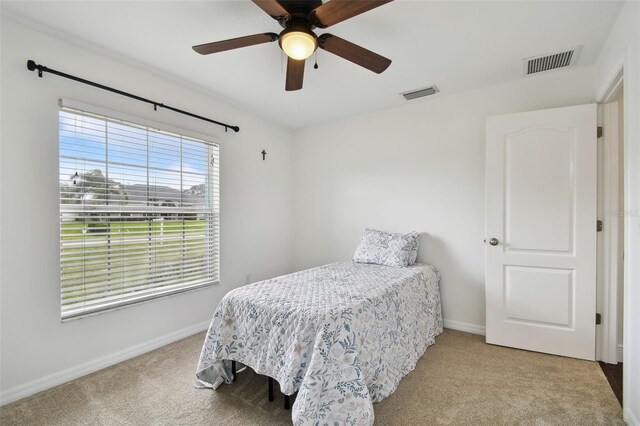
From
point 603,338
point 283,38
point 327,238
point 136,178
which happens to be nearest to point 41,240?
point 136,178

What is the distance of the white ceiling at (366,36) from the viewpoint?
1.83 m

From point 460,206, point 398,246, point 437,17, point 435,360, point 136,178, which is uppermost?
point 437,17

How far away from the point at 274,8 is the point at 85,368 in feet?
8.97

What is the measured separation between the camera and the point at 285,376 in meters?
1.66

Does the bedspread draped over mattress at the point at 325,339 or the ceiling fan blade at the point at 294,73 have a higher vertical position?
the ceiling fan blade at the point at 294,73

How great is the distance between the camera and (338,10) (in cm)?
147

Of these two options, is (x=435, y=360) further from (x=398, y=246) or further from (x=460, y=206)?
(x=460, y=206)

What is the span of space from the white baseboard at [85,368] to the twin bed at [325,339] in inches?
31.1

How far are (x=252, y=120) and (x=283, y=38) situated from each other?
207cm

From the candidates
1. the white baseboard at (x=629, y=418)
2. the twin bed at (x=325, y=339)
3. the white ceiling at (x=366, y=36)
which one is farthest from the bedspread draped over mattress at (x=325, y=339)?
the white ceiling at (x=366, y=36)

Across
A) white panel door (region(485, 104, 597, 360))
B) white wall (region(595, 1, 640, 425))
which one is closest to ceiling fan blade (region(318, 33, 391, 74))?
white wall (region(595, 1, 640, 425))

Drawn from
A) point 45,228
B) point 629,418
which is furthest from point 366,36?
point 629,418

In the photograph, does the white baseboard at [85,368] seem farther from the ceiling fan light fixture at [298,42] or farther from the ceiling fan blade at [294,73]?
the ceiling fan light fixture at [298,42]

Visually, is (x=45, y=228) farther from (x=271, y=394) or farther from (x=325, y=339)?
(x=325, y=339)
